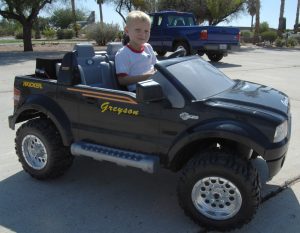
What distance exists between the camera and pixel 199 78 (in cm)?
380

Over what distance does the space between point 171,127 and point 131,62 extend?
3.17 feet

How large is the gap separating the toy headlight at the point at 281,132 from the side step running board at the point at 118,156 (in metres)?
1.03

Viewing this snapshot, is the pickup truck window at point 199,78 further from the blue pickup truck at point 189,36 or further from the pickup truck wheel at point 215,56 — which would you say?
the pickup truck wheel at point 215,56

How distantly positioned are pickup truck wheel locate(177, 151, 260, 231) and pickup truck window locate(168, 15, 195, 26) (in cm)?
1314

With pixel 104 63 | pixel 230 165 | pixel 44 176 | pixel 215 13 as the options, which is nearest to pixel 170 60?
pixel 104 63

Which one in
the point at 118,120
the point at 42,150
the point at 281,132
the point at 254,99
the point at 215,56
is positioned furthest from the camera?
the point at 215,56

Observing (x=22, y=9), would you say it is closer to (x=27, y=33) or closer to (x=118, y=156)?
(x=27, y=33)

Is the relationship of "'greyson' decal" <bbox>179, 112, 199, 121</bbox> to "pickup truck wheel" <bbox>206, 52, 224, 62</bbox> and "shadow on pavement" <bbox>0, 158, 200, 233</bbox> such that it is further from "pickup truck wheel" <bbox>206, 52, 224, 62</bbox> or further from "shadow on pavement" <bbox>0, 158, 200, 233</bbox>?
"pickup truck wheel" <bbox>206, 52, 224, 62</bbox>

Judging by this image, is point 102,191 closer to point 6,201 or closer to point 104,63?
point 6,201

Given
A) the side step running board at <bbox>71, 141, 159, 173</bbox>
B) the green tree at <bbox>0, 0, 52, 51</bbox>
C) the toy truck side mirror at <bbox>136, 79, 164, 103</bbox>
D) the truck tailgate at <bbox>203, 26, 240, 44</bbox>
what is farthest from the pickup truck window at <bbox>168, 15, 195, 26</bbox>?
the toy truck side mirror at <bbox>136, 79, 164, 103</bbox>

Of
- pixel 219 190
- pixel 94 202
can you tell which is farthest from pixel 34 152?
pixel 219 190

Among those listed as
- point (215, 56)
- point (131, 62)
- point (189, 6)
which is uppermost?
point (189, 6)

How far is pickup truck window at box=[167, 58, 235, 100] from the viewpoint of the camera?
11.7 ft

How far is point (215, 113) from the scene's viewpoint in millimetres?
3289
